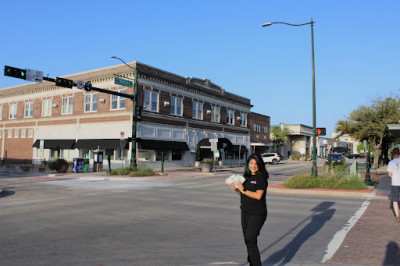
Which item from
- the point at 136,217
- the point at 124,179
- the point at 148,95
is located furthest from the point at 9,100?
the point at 136,217

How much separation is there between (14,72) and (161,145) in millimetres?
18547

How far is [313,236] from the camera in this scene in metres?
7.13

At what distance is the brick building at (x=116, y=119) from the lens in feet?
108

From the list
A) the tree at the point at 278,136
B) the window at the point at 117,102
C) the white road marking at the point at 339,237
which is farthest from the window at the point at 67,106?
the tree at the point at 278,136

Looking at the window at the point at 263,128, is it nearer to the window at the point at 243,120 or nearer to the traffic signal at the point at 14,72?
the window at the point at 243,120

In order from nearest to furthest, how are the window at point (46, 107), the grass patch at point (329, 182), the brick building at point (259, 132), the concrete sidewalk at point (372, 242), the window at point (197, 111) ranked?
1. the concrete sidewalk at point (372, 242)
2. the grass patch at point (329, 182)
3. the window at point (46, 107)
4. the window at point (197, 111)
5. the brick building at point (259, 132)

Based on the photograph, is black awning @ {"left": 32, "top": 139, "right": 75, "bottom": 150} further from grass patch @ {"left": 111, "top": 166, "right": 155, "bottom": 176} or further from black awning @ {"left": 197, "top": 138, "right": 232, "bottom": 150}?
black awning @ {"left": 197, "top": 138, "right": 232, "bottom": 150}

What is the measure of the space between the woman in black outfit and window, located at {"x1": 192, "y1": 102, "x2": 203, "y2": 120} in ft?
116

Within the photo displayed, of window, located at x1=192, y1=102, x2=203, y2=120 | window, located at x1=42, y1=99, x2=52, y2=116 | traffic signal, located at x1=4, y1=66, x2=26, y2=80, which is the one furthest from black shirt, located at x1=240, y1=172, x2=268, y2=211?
window, located at x1=42, y1=99, x2=52, y2=116

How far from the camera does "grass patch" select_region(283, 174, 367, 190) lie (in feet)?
50.5

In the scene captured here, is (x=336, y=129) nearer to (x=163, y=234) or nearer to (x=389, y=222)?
(x=389, y=222)

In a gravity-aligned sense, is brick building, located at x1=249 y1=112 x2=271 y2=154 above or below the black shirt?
above

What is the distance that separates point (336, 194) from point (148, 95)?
2305 cm

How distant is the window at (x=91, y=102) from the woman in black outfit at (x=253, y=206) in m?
32.5
